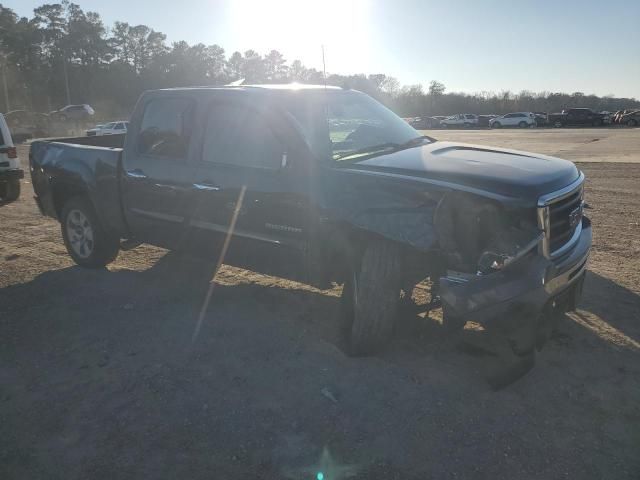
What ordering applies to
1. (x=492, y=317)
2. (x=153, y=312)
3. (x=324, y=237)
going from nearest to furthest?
1. (x=492, y=317)
2. (x=324, y=237)
3. (x=153, y=312)

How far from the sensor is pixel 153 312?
4.83 m

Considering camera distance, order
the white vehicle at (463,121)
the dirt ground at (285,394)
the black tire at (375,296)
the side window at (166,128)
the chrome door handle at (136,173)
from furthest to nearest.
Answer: the white vehicle at (463,121), the chrome door handle at (136,173), the side window at (166,128), the black tire at (375,296), the dirt ground at (285,394)

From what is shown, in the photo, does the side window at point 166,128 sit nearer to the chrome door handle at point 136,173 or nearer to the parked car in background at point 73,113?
the chrome door handle at point 136,173

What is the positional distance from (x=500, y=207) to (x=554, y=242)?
502 mm

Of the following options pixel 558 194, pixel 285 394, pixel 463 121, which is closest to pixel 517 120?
pixel 463 121

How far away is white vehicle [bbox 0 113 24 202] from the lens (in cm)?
1005

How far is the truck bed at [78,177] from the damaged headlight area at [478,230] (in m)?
3.59

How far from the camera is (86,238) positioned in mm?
6031

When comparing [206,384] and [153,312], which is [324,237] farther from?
[153,312]

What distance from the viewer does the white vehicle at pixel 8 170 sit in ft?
33.0

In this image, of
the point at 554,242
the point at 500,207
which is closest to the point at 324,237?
the point at 500,207

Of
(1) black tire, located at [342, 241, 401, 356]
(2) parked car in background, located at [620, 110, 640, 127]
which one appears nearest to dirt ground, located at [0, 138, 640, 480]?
(1) black tire, located at [342, 241, 401, 356]

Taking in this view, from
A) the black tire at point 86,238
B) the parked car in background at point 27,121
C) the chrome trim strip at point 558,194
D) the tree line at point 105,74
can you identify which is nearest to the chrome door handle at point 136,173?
the black tire at point 86,238

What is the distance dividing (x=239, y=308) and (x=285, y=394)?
1580 mm
